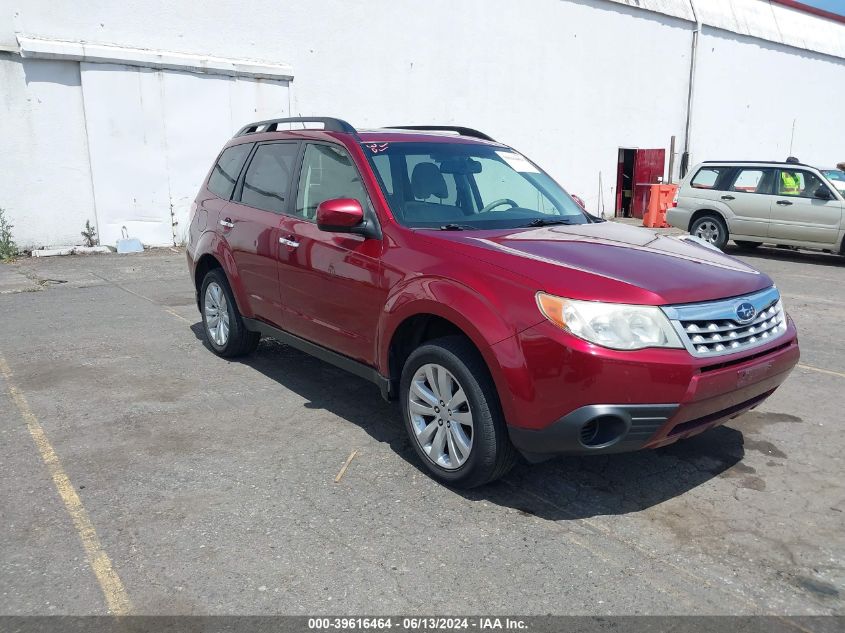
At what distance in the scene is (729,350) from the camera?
10.8ft

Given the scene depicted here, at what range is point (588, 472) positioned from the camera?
156 inches

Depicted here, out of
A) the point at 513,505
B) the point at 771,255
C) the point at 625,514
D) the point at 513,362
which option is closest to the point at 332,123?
the point at 513,362

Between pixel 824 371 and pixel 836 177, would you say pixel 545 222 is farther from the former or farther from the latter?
pixel 836 177

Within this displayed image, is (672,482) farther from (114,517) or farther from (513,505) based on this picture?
(114,517)

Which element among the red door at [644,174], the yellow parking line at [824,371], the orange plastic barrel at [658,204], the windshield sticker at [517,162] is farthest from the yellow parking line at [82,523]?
the red door at [644,174]

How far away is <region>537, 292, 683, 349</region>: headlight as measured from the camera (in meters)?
3.09

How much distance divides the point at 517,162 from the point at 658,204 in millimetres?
13832

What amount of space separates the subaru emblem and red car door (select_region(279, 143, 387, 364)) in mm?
1788

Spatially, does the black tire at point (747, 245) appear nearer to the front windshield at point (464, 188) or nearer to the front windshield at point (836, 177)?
the front windshield at point (836, 177)

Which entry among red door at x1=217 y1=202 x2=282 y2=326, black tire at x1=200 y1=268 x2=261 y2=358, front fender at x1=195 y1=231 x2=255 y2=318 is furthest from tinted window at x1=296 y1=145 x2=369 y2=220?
black tire at x1=200 y1=268 x2=261 y2=358

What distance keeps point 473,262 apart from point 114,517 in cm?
211

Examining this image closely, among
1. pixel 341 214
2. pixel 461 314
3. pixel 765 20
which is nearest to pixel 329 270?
pixel 341 214

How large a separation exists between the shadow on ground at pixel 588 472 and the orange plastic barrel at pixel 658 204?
46.1 ft

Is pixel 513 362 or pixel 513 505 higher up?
pixel 513 362
